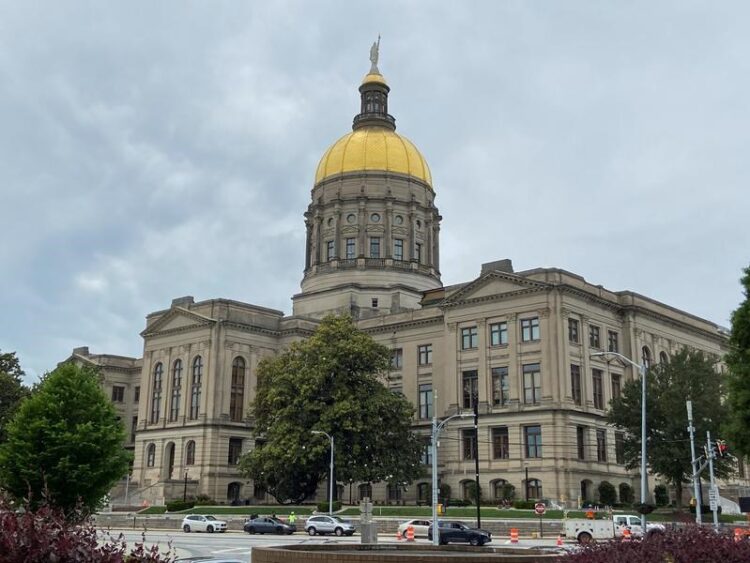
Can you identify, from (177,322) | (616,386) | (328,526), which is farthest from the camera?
(177,322)

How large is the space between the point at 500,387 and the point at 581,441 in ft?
26.4

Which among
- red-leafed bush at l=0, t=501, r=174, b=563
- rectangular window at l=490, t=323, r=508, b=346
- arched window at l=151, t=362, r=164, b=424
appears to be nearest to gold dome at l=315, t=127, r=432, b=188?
arched window at l=151, t=362, r=164, b=424

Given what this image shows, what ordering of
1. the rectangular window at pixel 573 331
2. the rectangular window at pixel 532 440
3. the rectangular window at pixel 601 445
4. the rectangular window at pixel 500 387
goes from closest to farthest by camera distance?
the rectangular window at pixel 532 440 → the rectangular window at pixel 601 445 → the rectangular window at pixel 573 331 → the rectangular window at pixel 500 387

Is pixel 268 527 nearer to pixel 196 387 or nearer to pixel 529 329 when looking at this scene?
pixel 529 329

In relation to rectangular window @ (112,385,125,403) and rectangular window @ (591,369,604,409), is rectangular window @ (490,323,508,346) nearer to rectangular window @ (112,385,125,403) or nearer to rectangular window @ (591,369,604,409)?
rectangular window @ (591,369,604,409)

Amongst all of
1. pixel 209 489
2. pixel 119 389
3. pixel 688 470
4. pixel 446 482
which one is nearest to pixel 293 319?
pixel 209 489

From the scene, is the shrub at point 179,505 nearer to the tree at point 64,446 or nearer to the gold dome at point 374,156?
the tree at point 64,446

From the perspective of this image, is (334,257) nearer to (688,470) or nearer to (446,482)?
(446,482)

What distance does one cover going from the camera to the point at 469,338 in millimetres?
78188

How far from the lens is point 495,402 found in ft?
246

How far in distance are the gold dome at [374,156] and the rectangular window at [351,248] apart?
8.85m

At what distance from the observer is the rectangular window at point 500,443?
73.2 metres

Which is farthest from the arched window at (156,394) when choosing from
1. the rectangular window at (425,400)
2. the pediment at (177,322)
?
the rectangular window at (425,400)

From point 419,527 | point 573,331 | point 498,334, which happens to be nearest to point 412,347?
point 498,334
